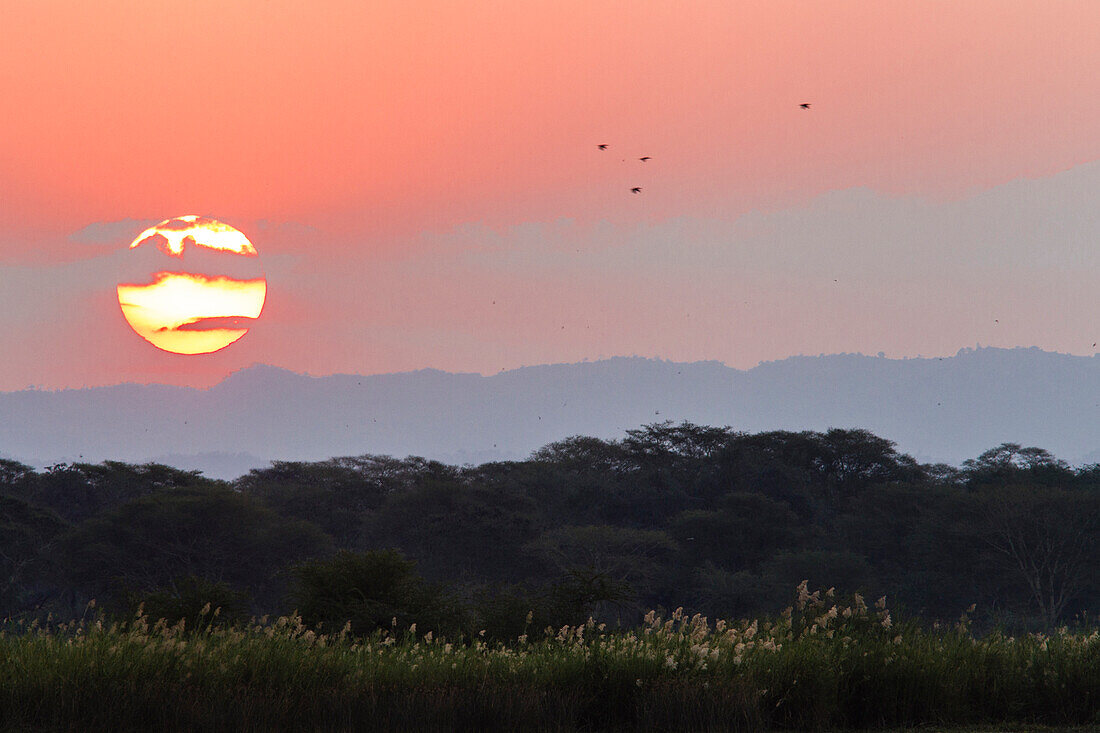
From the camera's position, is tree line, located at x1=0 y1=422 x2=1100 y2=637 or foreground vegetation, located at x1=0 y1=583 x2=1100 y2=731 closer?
foreground vegetation, located at x1=0 y1=583 x2=1100 y2=731

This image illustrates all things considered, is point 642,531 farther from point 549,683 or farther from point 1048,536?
point 549,683

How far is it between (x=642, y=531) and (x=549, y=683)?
4437 cm

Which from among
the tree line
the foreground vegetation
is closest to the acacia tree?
the tree line

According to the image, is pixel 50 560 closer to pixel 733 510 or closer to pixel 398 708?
pixel 733 510

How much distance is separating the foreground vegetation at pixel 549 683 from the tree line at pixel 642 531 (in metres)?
32.8

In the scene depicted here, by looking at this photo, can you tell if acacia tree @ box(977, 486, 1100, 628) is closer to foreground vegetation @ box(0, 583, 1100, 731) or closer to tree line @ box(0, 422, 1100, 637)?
tree line @ box(0, 422, 1100, 637)

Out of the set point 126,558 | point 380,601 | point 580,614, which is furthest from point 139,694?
point 126,558

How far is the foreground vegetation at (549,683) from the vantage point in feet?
34.9

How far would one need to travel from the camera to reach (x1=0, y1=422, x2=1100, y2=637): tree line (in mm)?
51469

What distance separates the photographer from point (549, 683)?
11.9 m

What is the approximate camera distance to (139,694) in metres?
10.6

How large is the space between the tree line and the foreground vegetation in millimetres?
32808

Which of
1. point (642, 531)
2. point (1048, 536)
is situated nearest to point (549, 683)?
point (642, 531)

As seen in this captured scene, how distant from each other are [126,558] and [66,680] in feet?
139
